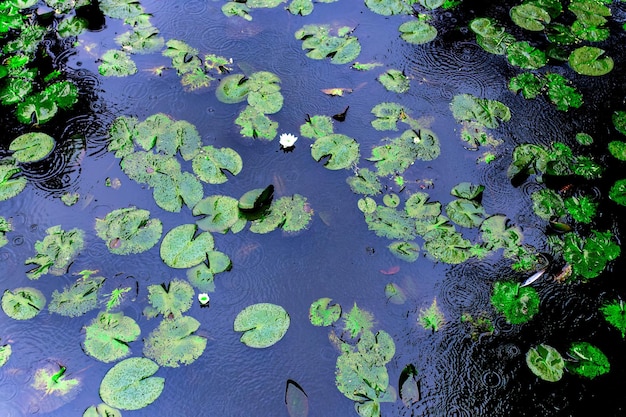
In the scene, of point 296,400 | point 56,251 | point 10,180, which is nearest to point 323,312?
point 296,400

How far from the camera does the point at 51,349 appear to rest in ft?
9.73

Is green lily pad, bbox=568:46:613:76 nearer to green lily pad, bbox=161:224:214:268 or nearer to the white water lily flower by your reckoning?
the white water lily flower

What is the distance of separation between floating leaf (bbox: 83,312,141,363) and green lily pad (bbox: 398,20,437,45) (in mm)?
3416

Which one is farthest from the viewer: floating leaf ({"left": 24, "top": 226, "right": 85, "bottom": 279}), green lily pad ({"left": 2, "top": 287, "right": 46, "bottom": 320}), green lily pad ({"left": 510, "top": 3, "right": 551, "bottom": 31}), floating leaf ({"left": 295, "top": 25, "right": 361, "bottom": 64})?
green lily pad ({"left": 510, "top": 3, "right": 551, "bottom": 31})

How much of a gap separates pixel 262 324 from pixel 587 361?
2.01m

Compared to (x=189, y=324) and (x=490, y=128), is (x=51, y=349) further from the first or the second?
(x=490, y=128)

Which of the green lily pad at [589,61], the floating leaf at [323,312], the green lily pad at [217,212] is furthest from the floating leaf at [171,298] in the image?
the green lily pad at [589,61]

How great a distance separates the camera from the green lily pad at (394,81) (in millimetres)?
4199

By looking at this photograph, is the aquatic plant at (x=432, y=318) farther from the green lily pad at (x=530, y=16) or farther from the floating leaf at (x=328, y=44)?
the green lily pad at (x=530, y=16)

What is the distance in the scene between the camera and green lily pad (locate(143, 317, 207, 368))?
9.59 ft

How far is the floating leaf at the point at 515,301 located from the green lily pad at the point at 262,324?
138 cm

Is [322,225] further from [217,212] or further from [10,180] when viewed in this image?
[10,180]

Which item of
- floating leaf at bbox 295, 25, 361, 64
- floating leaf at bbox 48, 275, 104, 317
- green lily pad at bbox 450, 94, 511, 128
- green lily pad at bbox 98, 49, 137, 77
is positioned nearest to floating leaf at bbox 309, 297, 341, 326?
floating leaf at bbox 48, 275, 104, 317

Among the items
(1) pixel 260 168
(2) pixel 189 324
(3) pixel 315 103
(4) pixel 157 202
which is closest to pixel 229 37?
(3) pixel 315 103
